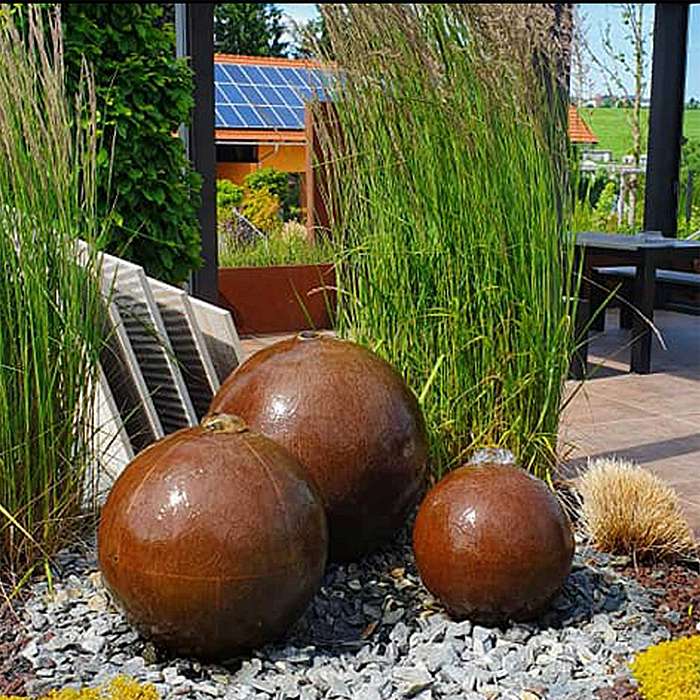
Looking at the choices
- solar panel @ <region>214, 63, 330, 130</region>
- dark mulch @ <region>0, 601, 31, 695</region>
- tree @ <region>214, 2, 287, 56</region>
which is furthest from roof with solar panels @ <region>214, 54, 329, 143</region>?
dark mulch @ <region>0, 601, 31, 695</region>

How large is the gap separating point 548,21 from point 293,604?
1712 millimetres

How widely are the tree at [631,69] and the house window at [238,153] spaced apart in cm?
461

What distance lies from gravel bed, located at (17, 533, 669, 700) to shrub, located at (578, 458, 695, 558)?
17 cm

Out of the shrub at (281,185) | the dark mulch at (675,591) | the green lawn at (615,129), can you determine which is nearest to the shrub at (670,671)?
the dark mulch at (675,591)

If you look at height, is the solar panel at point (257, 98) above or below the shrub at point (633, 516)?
above

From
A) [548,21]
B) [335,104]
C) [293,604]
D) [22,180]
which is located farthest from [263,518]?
[548,21]

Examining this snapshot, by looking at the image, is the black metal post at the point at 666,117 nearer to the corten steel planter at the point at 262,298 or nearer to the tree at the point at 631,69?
the tree at the point at 631,69

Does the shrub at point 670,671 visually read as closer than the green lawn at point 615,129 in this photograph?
Yes

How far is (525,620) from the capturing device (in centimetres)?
249

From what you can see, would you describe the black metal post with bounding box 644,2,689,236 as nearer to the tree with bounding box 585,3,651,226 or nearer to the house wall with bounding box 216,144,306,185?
the tree with bounding box 585,3,651,226

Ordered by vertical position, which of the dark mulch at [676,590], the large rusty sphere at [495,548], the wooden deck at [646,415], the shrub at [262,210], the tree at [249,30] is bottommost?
the wooden deck at [646,415]

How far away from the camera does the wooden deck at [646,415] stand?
4012mm

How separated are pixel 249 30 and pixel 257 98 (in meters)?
8.75

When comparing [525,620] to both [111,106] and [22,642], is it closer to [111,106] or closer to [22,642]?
[22,642]
